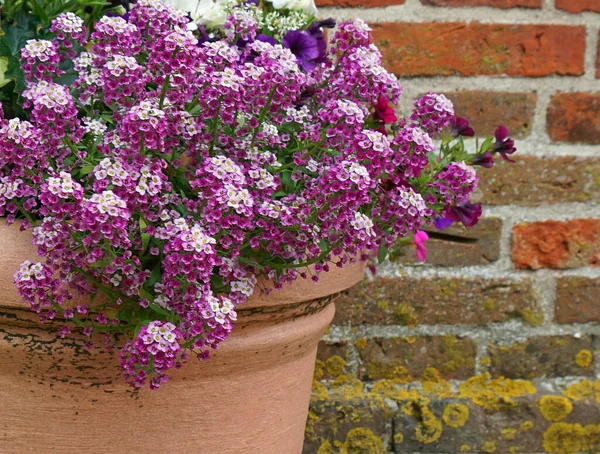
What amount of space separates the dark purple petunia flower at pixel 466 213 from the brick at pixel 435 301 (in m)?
0.34

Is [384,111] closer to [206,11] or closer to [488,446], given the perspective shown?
[206,11]

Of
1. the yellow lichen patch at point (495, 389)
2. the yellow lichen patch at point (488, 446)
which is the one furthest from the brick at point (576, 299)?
the yellow lichen patch at point (488, 446)

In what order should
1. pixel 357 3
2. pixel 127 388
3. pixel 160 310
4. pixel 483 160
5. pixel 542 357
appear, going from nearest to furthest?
1. pixel 160 310
2. pixel 127 388
3. pixel 483 160
4. pixel 357 3
5. pixel 542 357

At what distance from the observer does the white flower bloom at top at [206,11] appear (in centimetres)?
92

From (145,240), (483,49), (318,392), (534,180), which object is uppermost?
(483,49)

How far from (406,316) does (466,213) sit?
1.24 ft

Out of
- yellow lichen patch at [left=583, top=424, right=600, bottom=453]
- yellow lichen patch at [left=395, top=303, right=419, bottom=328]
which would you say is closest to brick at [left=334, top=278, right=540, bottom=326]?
yellow lichen patch at [left=395, top=303, right=419, bottom=328]

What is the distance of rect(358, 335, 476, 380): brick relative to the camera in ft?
4.14

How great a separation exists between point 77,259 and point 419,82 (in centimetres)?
75

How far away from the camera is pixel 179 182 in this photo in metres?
0.71

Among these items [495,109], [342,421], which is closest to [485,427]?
[342,421]

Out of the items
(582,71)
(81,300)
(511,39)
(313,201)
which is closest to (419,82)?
(511,39)

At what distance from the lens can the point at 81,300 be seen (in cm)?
67

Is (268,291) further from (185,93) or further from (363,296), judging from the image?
(363,296)
